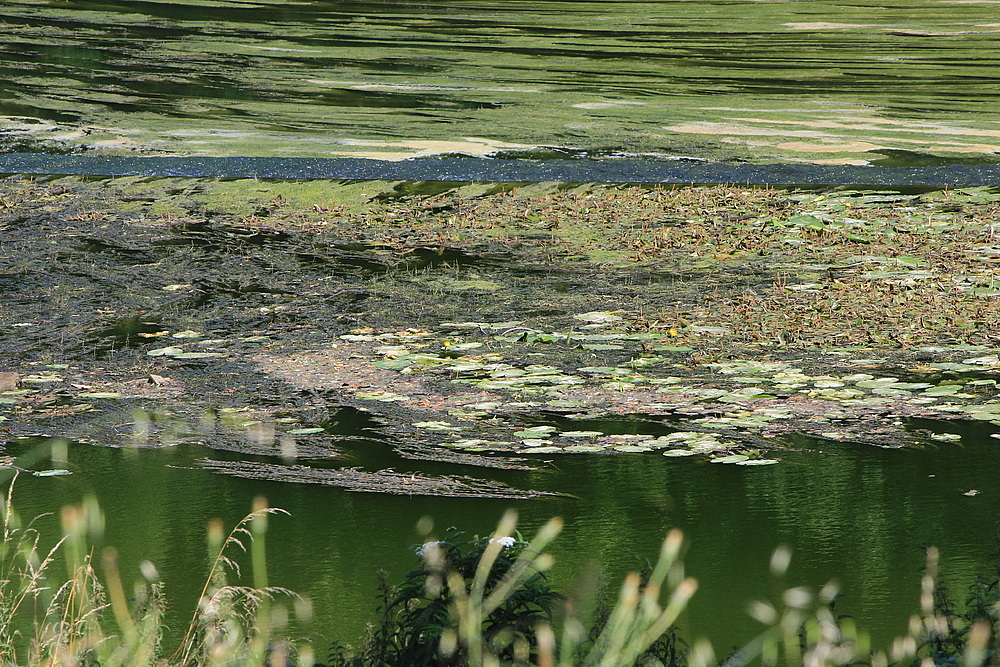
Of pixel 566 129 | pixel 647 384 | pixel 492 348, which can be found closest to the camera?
pixel 647 384

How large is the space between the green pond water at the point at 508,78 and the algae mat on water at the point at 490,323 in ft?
7.42

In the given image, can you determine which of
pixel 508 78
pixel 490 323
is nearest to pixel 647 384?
pixel 490 323

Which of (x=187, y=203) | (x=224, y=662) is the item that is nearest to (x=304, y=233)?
(x=187, y=203)

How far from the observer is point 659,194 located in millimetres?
9820

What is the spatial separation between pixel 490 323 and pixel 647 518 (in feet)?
7.46

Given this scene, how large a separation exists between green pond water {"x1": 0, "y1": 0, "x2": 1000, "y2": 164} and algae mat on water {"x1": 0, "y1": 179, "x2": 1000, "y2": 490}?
226cm

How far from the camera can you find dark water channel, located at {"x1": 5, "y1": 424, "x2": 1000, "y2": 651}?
4031mm

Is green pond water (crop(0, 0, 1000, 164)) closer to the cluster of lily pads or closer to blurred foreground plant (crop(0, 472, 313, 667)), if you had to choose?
the cluster of lily pads

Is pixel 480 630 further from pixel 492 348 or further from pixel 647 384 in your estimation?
pixel 492 348

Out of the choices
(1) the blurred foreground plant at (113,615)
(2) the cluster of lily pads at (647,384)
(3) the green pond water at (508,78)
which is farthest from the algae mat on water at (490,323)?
(3) the green pond water at (508,78)

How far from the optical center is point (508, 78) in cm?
1506

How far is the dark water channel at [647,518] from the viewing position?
13.2ft

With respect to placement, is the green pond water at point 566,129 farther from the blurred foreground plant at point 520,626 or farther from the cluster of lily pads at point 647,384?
the blurred foreground plant at point 520,626

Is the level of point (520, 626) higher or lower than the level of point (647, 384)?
higher
